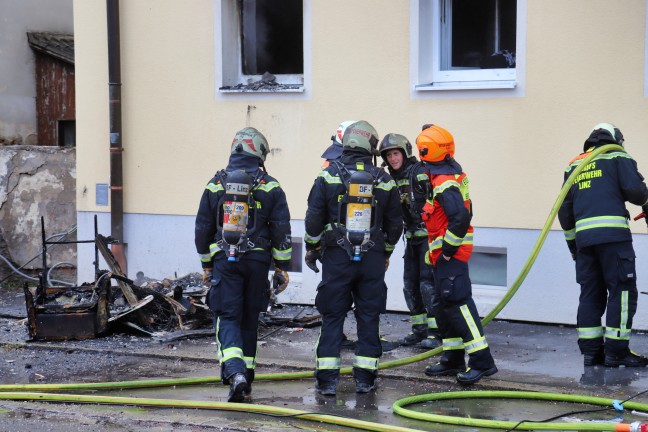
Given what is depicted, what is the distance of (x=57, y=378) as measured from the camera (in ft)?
26.1

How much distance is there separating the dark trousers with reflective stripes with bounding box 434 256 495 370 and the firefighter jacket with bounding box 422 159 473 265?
100mm

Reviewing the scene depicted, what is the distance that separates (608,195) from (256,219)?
9.03 ft

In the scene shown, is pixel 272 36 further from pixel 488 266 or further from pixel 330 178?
pixel 330 178

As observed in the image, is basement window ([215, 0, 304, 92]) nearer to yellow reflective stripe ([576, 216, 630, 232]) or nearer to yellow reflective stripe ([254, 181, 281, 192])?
yellow reflective stripe ([254, 181, 281, 192])

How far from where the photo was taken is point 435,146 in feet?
24.7

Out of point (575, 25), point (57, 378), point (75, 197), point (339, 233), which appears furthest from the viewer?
point (75, 197)

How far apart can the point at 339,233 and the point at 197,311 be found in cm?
303

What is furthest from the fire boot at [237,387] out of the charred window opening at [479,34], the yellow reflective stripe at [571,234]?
the charred window opening at [479,34]

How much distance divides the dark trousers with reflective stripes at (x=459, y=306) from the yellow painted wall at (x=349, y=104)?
2299 mm

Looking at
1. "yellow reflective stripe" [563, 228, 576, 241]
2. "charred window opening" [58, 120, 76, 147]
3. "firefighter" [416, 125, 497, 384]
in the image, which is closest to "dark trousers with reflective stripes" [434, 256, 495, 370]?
"firefighter" [416, 125, 497, 384]

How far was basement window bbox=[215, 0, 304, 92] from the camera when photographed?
11055mm

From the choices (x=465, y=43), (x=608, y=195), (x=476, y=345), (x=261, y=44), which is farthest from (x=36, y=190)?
(x=608, y=195)

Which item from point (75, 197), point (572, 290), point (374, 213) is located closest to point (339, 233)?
point (374, 213)

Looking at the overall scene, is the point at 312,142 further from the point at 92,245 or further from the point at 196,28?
the point at 92,245
